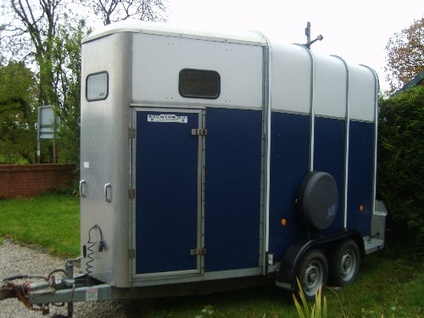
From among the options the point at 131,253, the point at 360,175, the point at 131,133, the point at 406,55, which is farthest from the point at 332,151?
the point at 406,55

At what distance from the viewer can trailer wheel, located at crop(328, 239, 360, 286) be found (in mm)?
6680

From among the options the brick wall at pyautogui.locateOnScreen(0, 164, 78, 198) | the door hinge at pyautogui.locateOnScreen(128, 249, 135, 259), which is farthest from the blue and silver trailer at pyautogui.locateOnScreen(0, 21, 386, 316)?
the brick wall at pyautogui.locateOnScreen(0, 164, 78, 198)

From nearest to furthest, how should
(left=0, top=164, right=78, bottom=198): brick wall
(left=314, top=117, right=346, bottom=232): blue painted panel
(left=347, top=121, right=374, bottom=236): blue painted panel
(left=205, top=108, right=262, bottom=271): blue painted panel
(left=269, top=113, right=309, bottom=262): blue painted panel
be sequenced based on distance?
(left=205, top=108, right=262, bottom=271): blue painted panel < (left=269, top=113, right=309, bottom=262): blue painted panel < (left=314, top=117, right=346, bottom=232): blue painted panel < (left=347, top=121, right=374, bottom=236): blue painted panel < (left=0, top=164, right=78, bottom=198): brick wall

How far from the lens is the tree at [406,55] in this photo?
32.2 metres

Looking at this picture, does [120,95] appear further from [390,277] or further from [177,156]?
[390,277]

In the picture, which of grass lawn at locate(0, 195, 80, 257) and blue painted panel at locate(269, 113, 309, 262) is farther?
grass lawn at locate(0, 195, 80, 257)

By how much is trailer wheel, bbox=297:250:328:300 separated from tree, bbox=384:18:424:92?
27.9 metres

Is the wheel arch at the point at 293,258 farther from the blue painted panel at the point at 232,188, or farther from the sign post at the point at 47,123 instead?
the sign post at the point at 47,123

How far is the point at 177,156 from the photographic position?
5.34m

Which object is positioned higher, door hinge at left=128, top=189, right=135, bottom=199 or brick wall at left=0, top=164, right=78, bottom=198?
door hinge at left=128, top=189, right=135, bottom=199

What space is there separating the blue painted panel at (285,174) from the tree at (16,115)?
646 inches

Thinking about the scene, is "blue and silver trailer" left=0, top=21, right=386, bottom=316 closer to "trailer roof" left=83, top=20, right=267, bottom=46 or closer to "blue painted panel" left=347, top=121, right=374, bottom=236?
"trailer roof" left=83, top=20, right=267, bottom=46

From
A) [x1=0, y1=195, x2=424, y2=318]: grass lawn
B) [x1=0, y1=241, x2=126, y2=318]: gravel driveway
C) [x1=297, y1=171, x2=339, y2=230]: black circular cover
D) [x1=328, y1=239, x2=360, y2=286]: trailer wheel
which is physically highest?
[x1=297, y1=171, x2=339, y2=230]: black circular cover

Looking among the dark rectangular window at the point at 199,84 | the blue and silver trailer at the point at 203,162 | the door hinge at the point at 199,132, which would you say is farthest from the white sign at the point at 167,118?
the dark rectangular window at the point at 199,84
